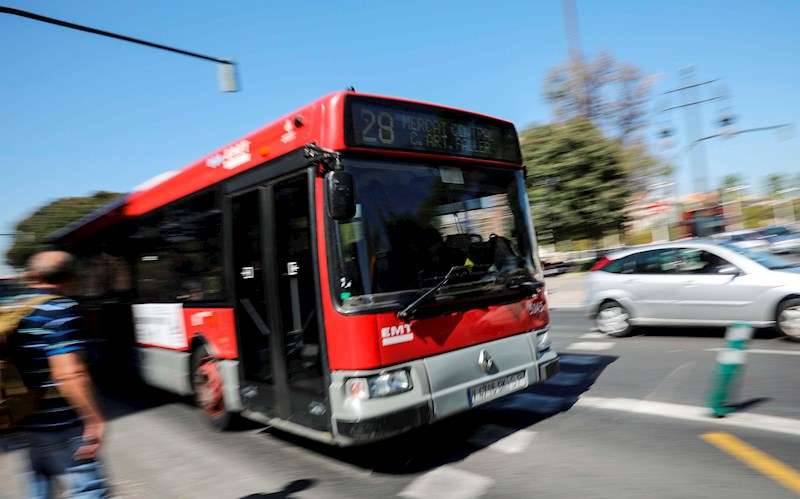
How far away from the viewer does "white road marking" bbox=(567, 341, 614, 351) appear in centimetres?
923

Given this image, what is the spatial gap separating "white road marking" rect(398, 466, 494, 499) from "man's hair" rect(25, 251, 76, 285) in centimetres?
268

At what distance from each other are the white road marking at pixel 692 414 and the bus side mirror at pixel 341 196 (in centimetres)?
358

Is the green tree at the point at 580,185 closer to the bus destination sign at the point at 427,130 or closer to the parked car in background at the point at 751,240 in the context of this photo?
the parked car in background at the point at 751,240

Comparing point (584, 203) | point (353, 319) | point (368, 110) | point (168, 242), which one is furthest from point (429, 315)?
point (584, 203)

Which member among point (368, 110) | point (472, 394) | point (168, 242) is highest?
point (368, 110)

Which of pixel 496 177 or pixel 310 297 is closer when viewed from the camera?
pixel 310 297

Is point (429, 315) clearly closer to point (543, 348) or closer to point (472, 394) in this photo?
point (472, 394)

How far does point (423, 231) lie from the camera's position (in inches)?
181

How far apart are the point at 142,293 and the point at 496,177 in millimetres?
5458

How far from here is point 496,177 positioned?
5465 millimetres

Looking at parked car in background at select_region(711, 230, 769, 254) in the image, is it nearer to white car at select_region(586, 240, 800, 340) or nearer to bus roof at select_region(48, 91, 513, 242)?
white car at select_region(586, 240, 800, 340)

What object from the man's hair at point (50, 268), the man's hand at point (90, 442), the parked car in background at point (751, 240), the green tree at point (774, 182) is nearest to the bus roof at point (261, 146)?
the man's hair at point (50, 268)

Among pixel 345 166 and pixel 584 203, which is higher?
pixel 584 203

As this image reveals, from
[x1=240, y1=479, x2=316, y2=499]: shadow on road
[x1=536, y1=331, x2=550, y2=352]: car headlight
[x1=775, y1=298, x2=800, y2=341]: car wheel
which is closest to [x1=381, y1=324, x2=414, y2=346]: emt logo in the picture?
[x1=240, y1=479, x2=316, y2=499]: shadow on road
